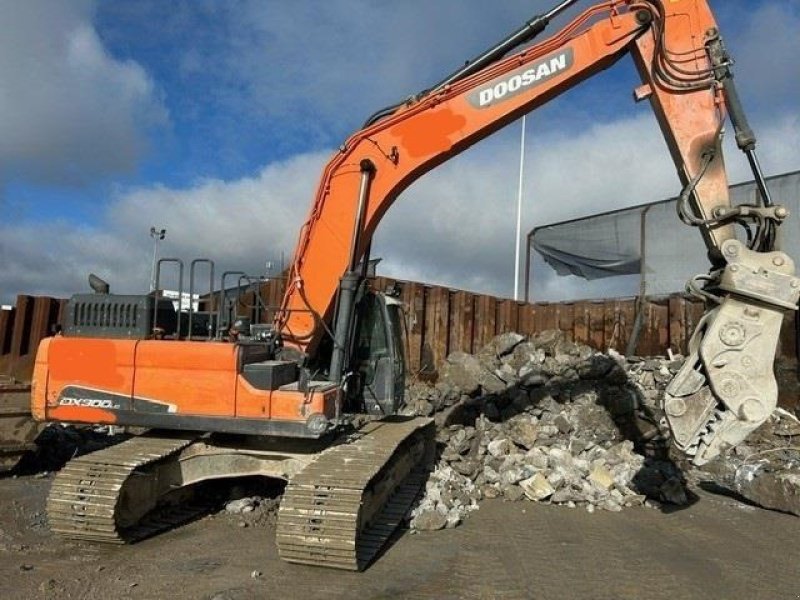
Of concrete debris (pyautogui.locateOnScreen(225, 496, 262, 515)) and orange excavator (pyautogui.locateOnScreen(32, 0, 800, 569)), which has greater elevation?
orange excavator (pyautogui.locateOnScreen(32, 0, 800, 569))

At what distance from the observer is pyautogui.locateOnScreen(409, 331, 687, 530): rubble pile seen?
7.73 m

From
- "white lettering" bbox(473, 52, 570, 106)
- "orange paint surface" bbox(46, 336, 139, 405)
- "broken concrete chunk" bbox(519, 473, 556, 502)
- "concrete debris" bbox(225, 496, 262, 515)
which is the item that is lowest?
"concrete debris" bbox(225, 496, 262, 515)

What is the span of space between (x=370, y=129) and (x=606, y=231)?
881 centimetres

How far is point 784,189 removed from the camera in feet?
36.8

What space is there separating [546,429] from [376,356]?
3.39 metres

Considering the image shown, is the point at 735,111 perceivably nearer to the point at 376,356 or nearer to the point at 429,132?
the point at 429,132

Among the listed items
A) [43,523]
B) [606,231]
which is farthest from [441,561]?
[606,231]

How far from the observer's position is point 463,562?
552 cm

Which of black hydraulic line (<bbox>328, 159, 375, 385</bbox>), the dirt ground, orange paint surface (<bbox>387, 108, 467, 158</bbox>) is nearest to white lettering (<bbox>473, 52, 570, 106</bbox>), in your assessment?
orange paint surface (<bbox>387, 108, 467, 158</bbox>)

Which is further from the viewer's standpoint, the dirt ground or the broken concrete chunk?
the broken concrete chunk

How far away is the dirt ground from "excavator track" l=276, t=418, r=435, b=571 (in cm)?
17

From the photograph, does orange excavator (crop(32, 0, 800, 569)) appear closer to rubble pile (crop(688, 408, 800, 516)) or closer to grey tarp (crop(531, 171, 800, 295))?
rubble pile (crop(688, 408, 800, 516))

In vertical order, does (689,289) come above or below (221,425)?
above

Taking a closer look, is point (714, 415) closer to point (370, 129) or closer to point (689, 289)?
point (689, 289)
